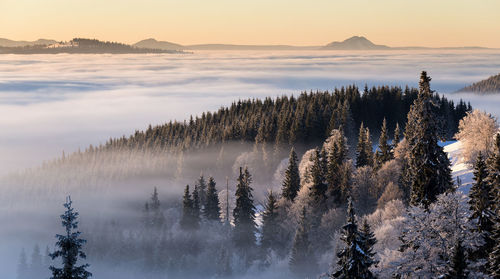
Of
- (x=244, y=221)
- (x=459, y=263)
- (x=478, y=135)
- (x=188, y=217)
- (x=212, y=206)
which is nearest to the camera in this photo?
(x=459, y=263)

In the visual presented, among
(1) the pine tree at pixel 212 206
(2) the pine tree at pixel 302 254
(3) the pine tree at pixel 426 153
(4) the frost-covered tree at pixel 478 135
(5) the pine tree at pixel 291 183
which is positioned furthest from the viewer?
(1) the pine tree at pixel 212 206

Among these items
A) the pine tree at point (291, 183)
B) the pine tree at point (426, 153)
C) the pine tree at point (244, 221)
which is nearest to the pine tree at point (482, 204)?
the pine tree at point (426, 153)

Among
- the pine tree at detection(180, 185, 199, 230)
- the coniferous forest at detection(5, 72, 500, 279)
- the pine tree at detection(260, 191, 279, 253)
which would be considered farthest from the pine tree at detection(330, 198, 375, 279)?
the pine tree at detection(180, 185, 199, 230)

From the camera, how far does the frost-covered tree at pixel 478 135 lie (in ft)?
255

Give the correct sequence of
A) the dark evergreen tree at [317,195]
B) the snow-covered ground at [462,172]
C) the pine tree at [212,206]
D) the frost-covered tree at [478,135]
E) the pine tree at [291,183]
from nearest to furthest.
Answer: the snow-covered ground at [462,172]
the frost-covered tree at [478,135]
the dark evergreen tree at [317,195]
the pine tree at [291,183]
the pine tree at [212,206]

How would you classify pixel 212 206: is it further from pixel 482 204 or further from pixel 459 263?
pixel 459 263

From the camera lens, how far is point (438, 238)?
29.9 meters

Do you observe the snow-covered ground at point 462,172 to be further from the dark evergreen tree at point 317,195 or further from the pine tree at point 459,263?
the pine tree at point 459,263

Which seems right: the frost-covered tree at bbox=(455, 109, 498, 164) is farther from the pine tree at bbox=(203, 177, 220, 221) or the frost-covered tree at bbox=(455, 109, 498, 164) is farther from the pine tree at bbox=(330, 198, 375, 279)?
the pine tree at bbox=(330, 198, 375, 279)

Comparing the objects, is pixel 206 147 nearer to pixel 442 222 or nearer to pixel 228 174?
pixel 228 174

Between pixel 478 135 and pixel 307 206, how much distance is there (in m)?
29.9

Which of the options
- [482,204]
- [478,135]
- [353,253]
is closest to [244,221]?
[478,135]

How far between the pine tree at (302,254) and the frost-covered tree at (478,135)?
89.0 ft

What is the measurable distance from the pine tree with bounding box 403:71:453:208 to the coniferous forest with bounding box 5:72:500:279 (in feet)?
0.27
